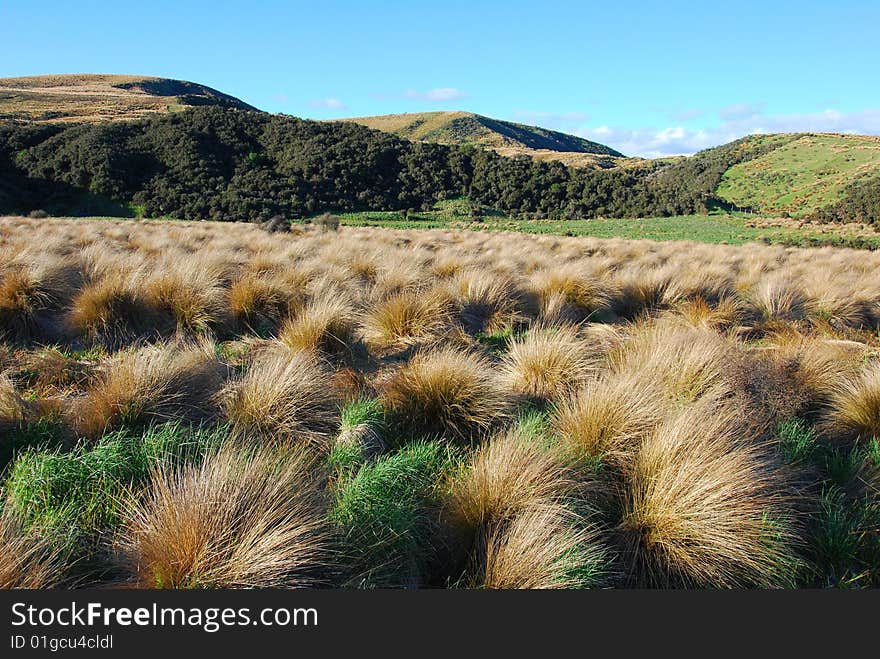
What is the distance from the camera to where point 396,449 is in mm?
3146

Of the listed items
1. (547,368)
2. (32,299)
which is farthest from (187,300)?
(547,368)

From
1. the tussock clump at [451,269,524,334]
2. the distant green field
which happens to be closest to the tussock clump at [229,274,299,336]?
the tussock clump at [451,269,524,334]

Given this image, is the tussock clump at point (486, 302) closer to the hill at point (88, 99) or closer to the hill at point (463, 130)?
the hill at point (88, 99)

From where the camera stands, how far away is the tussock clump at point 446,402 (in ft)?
11.2

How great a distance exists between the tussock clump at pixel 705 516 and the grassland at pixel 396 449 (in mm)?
13

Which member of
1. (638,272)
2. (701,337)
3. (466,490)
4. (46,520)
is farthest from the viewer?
(638,272)

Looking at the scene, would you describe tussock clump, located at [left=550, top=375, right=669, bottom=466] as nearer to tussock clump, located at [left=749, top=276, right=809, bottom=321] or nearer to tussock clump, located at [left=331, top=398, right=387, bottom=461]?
tussock clump, located at [left=331, top=398, right=387, bottom=461]

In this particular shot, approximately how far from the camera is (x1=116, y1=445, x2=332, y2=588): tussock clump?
1729 millimetres

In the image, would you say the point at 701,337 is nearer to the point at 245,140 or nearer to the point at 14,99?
the point at 245,140

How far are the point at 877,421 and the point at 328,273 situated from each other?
20.8 ft

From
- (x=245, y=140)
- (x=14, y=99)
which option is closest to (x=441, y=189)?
(x=245, y=140)

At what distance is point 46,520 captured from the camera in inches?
77.0

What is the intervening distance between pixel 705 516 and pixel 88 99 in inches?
3595

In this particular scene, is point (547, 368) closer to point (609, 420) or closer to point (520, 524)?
point (609, 420)
